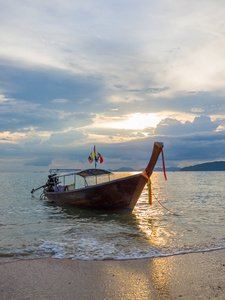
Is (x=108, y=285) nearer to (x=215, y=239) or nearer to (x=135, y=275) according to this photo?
(x=135, y=275)

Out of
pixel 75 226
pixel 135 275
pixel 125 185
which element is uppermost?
pixel 125 185

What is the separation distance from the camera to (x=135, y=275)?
208 inches

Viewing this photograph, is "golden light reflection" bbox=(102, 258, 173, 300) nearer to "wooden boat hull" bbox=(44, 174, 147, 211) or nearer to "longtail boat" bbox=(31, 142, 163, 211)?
"longtail boat" bbox=(31, 142, 163, 211)

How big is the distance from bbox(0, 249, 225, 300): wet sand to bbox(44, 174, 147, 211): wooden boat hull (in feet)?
24.4

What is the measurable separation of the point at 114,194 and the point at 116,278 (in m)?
9.66

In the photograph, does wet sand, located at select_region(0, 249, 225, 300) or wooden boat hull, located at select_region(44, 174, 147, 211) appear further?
wooden boat hull, located at select_region(44, 174, 147, 211)

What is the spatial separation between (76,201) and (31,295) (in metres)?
12.6

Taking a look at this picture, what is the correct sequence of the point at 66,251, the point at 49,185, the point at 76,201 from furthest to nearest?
1. the point at 49,185
2. the point at 76,201
3. the point at 66,251

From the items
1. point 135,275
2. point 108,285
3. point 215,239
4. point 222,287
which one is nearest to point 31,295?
point 108,285

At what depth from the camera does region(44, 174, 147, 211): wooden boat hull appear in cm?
1409

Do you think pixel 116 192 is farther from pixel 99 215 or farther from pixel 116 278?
pixel 116 278

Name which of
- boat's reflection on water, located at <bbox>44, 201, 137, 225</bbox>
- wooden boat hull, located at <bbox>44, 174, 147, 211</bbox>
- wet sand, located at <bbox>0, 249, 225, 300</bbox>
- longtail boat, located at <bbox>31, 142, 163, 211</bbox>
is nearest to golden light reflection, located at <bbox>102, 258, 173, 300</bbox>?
wet sand, located at <bbox>0, 249, 225, 300</bbox>

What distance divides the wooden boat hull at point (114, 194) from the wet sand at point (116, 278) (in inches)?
293

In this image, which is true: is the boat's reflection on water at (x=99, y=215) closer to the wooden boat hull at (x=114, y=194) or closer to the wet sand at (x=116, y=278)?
the wooden boat hull at (x=114, y=194)
